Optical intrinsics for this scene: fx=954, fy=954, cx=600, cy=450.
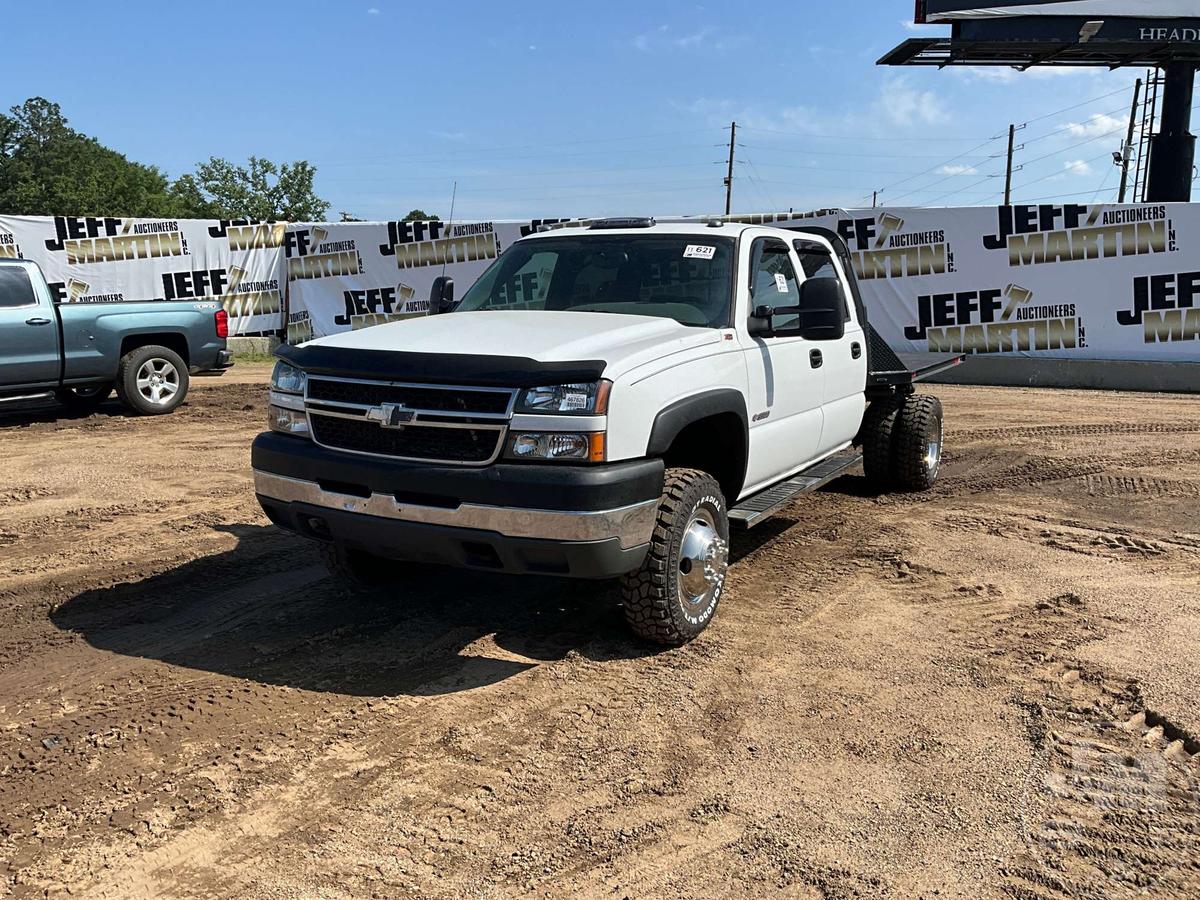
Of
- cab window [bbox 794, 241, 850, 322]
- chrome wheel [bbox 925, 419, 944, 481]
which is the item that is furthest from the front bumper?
chrome wheel [bbox 925, 419, 944, 481]

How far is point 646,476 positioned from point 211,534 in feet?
12.5

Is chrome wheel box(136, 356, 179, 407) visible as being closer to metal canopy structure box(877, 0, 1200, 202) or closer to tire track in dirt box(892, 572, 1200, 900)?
tire track in dirt box(892, 572, 1200, 900)

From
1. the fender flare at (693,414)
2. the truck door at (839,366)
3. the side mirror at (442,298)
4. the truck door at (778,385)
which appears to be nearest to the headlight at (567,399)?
the fender flare at (693,414)

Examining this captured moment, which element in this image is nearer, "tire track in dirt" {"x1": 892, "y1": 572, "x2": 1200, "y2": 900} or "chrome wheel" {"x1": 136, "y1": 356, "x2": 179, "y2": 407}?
"tire track in dirt" {"x1": 892, "y1": 572, "x2": 1200, "y2": 900}

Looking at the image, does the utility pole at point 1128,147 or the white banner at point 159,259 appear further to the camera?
the utility pole at point 1128,147

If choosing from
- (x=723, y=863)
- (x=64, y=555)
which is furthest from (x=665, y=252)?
(x=64, y=555)

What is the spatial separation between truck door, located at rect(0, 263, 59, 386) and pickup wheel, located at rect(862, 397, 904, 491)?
349 inches

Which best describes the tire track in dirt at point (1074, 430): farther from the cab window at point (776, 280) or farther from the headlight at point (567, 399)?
the headlight at point (567, 399)

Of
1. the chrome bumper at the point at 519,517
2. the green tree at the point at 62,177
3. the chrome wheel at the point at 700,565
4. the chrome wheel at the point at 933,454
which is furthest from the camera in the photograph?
the green tree at the point at 62,177

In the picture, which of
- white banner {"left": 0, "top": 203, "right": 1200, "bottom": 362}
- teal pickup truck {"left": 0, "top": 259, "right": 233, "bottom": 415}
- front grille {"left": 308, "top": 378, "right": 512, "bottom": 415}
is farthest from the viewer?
white banner {"left": 0, "top": 203, "right": 1200, "bottom": 362}

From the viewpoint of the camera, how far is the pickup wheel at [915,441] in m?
7.56

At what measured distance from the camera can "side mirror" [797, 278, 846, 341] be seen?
4.93 meters

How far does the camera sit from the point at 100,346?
11.1 meters

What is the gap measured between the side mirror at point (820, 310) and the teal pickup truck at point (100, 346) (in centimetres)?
915
